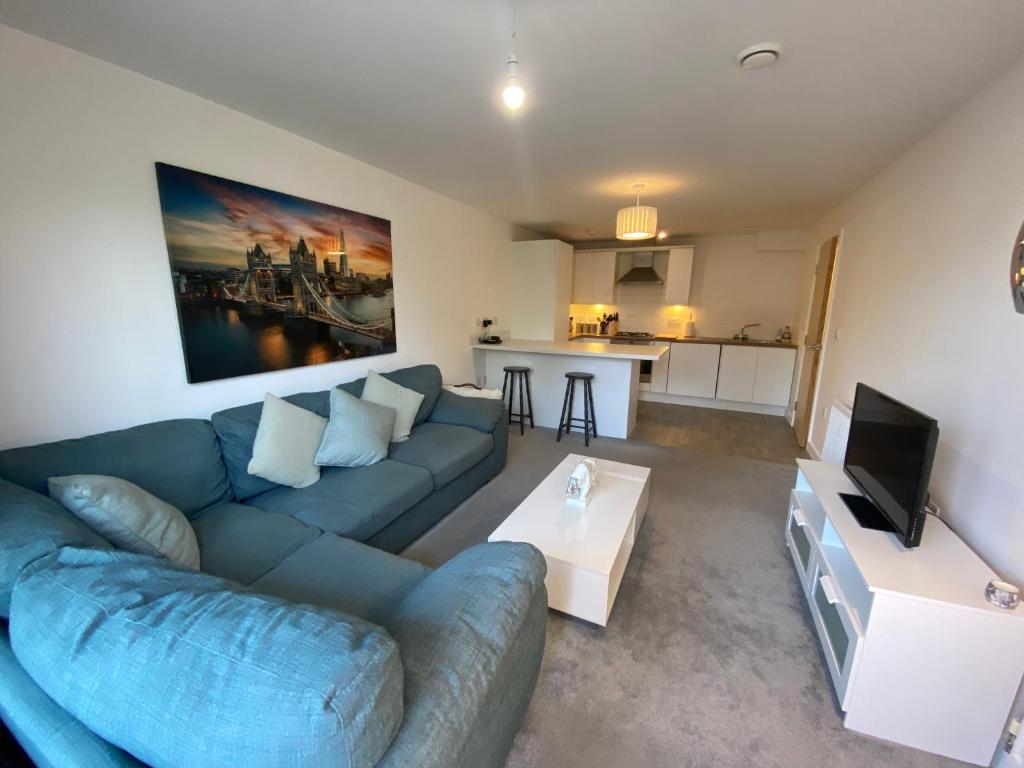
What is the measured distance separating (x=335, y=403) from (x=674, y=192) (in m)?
3.22

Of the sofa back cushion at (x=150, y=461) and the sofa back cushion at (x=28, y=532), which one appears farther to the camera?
the sofa back cushion at (x=150, y=461)

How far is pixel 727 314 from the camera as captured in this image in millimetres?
5883

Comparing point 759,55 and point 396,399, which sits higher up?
point 759,55

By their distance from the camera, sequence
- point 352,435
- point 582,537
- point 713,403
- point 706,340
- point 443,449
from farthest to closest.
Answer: point 713,403, point 706,340, point 443,449, point 352,435, point 582,537

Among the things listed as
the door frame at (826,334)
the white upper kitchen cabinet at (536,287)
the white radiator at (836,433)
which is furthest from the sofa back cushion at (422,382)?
the door frame at (826,334)

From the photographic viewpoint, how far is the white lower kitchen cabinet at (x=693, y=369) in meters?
5.54

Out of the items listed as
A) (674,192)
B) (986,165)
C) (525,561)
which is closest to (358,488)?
(525,561)

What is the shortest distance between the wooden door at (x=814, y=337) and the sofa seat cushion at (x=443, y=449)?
10.7 feet

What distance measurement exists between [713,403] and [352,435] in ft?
16.4

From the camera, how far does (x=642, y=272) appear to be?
602 cm

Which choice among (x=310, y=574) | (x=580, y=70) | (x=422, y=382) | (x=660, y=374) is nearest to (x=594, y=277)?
(x=660, y=374)

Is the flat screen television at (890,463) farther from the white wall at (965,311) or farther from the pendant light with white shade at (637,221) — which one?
the pendant light with white shade at (637,221)

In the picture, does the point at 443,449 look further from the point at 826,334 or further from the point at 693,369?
the point at 693,369

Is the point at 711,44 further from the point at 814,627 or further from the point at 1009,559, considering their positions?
the point at 814,627
